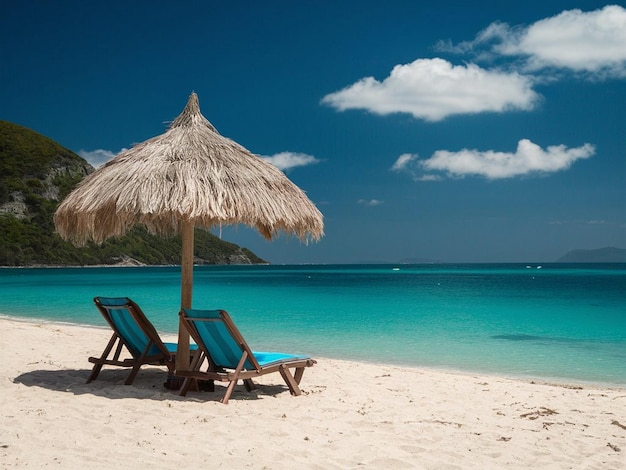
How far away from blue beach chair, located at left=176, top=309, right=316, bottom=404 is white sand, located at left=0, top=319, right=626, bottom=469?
220mm

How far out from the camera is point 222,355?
5.21 m

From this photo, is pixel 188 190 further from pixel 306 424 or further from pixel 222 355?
pixel 306 424

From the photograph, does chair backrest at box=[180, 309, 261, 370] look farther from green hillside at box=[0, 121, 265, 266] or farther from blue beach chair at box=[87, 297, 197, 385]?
green hillside at box=[0, 121, 265, 266]

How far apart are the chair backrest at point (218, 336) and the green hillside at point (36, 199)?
6547 cm

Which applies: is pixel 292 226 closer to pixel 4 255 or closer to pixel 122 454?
pixel 122 454

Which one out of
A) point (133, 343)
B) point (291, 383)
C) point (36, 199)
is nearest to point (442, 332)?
point (291, 383)

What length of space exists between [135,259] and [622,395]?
96.9 m

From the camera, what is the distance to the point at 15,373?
6.30 meters

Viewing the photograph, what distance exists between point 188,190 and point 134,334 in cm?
147

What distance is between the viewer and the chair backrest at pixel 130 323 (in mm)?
5371

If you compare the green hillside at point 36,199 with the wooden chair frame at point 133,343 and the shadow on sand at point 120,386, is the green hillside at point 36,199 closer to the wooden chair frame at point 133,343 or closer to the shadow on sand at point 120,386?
the shadow on sand at point 120,386

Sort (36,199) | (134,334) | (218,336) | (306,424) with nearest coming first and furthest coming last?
1. (306,424)
2. (218,336)
3. (134,334)
4. (36,199)

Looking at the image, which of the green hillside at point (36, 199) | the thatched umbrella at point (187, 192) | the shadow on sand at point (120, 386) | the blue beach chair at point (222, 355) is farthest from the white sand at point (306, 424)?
the green hillside at point (36, 199)

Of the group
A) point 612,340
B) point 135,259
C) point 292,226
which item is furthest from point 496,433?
point 135,259
